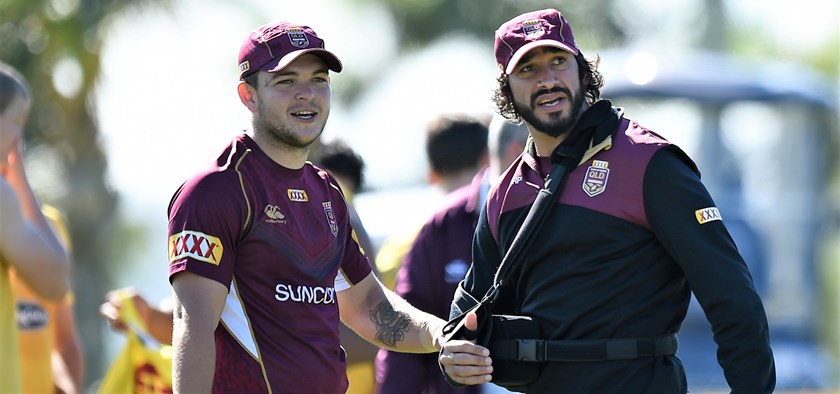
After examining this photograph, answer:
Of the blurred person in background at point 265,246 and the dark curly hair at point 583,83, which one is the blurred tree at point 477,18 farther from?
the blurred person in background at point 265,246

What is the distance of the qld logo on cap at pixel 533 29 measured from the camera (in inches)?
197

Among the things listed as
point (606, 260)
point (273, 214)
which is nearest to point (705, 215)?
point (606, 260)

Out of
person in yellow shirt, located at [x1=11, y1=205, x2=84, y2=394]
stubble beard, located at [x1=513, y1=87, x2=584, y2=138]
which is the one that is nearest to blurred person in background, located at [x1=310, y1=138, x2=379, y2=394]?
person in yellow shirt, located at [x1=11, y1=205, x2=84, y2=394]

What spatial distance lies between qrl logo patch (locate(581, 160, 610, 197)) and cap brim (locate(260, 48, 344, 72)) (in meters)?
0.94

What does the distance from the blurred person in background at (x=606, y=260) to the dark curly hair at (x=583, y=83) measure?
2.3 inches

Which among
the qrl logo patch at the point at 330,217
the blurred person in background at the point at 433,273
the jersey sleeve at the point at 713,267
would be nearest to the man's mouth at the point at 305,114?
the qrl logo patch at the point at 330,217

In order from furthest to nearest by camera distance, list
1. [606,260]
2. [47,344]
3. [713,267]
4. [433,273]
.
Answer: [47,344], [433,273], [606,260], [713,267]

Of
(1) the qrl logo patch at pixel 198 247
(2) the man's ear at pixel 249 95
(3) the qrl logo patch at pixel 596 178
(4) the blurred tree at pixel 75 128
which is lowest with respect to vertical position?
(1) the qrl logo patch at pixel 198 247

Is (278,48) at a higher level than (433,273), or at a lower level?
higher

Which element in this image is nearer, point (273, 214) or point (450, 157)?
point (273, 214)

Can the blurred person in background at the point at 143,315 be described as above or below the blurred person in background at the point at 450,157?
below

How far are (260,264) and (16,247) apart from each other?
1417 millimetres

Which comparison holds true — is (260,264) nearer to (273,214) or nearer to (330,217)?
(273,214)

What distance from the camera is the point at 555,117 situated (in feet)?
16.3
